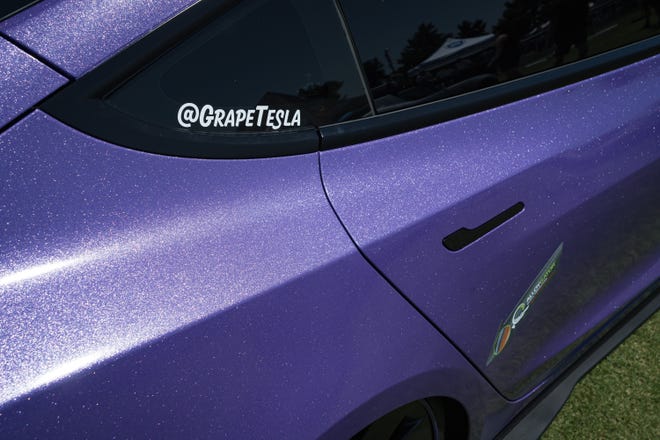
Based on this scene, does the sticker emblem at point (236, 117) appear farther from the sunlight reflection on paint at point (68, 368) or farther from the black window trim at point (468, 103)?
the sunlight reflection on paint at point (68, 368)

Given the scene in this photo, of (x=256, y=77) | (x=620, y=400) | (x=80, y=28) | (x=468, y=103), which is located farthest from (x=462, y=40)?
(x=620, y=400)

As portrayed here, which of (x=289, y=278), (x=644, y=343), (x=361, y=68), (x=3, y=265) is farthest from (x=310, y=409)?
(x=644, y=343)

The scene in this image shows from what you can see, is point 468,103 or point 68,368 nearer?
point 68,368

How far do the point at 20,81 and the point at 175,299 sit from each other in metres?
0.37

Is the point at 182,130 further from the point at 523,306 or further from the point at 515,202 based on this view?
the point at 523,306

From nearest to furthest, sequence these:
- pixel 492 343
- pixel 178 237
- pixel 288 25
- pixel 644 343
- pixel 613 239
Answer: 1. pixel 178 237
2. pixel 288 25
3. pixel 492 343
4. pixel 613 239
5. pixel 644 343

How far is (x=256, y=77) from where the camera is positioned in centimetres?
111

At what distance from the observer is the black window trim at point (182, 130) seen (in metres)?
0.98

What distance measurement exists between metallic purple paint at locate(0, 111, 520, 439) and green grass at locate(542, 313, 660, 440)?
131 cm

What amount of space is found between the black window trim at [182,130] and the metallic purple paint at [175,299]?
2 cm

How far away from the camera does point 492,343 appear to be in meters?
1.46

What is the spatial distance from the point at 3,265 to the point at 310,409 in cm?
50

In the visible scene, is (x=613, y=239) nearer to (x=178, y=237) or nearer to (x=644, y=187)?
(x=644, y=187)

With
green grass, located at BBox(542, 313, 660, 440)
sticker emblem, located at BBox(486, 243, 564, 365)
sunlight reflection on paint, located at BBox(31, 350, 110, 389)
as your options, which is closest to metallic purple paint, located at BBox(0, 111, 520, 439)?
sunlight reflection on paint, located at BBox(31, 350, 110, 389)
